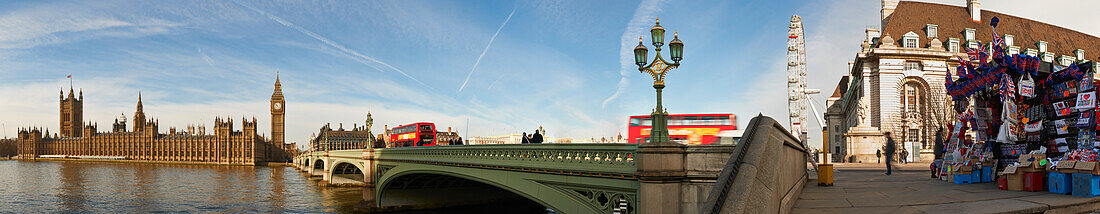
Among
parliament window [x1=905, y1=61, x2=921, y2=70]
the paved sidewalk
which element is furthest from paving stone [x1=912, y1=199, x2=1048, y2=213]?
parliament window [x1=905, y1=61, x2=921, y2=70]

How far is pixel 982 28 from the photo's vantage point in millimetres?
51344

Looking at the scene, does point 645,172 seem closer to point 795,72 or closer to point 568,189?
point 568,189

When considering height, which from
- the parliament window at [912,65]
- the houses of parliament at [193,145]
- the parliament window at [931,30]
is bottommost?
the houses of parliament at [193,145]

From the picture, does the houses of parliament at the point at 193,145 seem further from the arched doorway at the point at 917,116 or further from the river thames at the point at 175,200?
the arched doorway at the point at 917,116

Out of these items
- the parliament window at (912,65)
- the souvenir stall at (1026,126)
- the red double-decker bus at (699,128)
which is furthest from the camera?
the parliament window at (912,65)

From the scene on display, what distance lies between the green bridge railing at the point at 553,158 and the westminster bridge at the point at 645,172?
0.07 ft

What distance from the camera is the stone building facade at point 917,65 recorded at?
46.2 meters

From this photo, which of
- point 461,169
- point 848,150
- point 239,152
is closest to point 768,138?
point 461,169

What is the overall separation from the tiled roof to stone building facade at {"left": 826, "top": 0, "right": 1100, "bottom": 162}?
69mm

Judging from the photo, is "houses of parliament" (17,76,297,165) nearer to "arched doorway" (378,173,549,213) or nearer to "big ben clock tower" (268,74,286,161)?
"big ben clock tower" (268,74,286,161)

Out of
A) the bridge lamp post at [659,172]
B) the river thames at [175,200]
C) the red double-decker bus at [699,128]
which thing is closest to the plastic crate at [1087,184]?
the bridge lamp post at [659,172]

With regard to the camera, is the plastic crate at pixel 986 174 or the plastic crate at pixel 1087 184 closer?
the plastic crate at pixel 1087 184

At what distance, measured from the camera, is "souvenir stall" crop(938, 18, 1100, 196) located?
9.73 meters

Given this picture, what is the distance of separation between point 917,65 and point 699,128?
2734 cm
